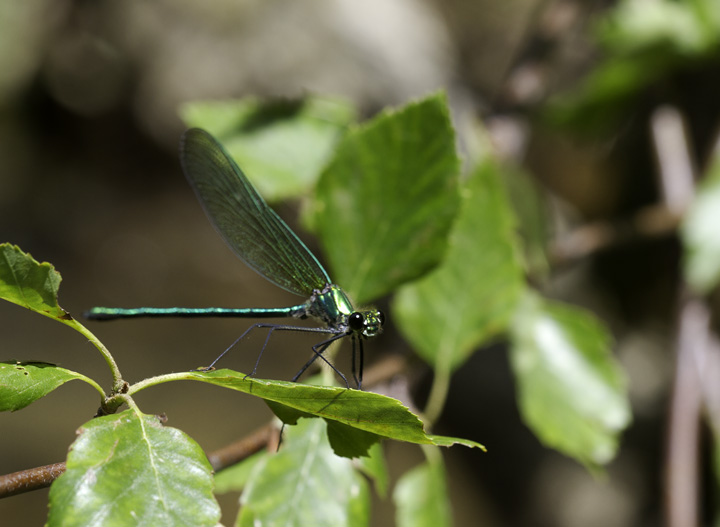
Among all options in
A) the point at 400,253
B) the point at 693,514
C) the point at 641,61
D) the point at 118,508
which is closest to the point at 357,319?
the point at 400,253

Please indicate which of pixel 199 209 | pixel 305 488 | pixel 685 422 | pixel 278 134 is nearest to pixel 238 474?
pixel 305 488

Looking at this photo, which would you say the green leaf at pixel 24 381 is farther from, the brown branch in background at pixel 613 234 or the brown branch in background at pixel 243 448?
the brown branch in background at pixel 613 234

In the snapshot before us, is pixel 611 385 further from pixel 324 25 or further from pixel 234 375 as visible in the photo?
pixel 324 25

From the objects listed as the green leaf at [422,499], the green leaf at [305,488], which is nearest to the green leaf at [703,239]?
the green leaf at [422,499]

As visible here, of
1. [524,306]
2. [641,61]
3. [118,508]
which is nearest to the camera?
[118,508]

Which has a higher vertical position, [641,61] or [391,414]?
[641,61]

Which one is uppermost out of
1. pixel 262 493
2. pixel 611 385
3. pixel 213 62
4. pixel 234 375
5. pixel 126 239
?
pixel 213 62
